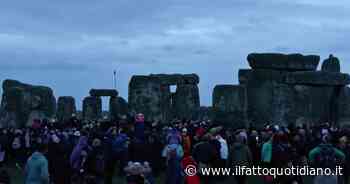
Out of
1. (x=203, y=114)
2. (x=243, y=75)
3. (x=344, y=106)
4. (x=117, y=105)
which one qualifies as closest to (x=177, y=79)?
(x=203, y=114)

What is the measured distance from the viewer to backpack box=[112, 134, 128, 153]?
16.1 m

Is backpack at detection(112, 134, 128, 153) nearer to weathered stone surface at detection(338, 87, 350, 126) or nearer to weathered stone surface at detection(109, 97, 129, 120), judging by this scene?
weathered stone surface at detection(338, 87, 350, 126)

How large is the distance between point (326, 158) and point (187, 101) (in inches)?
864

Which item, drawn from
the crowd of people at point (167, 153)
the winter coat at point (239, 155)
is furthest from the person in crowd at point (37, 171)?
the winter coat at point (239, 155)

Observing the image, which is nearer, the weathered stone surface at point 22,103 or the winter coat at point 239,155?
the winter coat at point 239,155

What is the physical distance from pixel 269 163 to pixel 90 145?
3317 millimetres

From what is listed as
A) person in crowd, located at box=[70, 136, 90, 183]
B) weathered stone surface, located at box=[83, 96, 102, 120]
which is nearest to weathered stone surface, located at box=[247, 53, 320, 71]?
person in crowd, located at box=[70, 136, 90, 183]

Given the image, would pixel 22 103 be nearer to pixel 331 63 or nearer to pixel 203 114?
pixel 203 114

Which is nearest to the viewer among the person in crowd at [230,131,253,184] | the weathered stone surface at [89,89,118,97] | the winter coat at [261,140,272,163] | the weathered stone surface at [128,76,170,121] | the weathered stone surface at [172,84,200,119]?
the person in crowd at [230,131,253,184]

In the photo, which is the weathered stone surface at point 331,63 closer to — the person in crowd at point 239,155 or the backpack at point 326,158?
the person in crowd at point 239,155

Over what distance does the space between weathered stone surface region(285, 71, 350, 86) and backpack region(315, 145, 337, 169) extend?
1110 centimetres

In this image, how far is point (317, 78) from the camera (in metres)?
24.6

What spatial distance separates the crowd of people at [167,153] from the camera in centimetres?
1285

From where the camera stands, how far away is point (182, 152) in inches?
554
